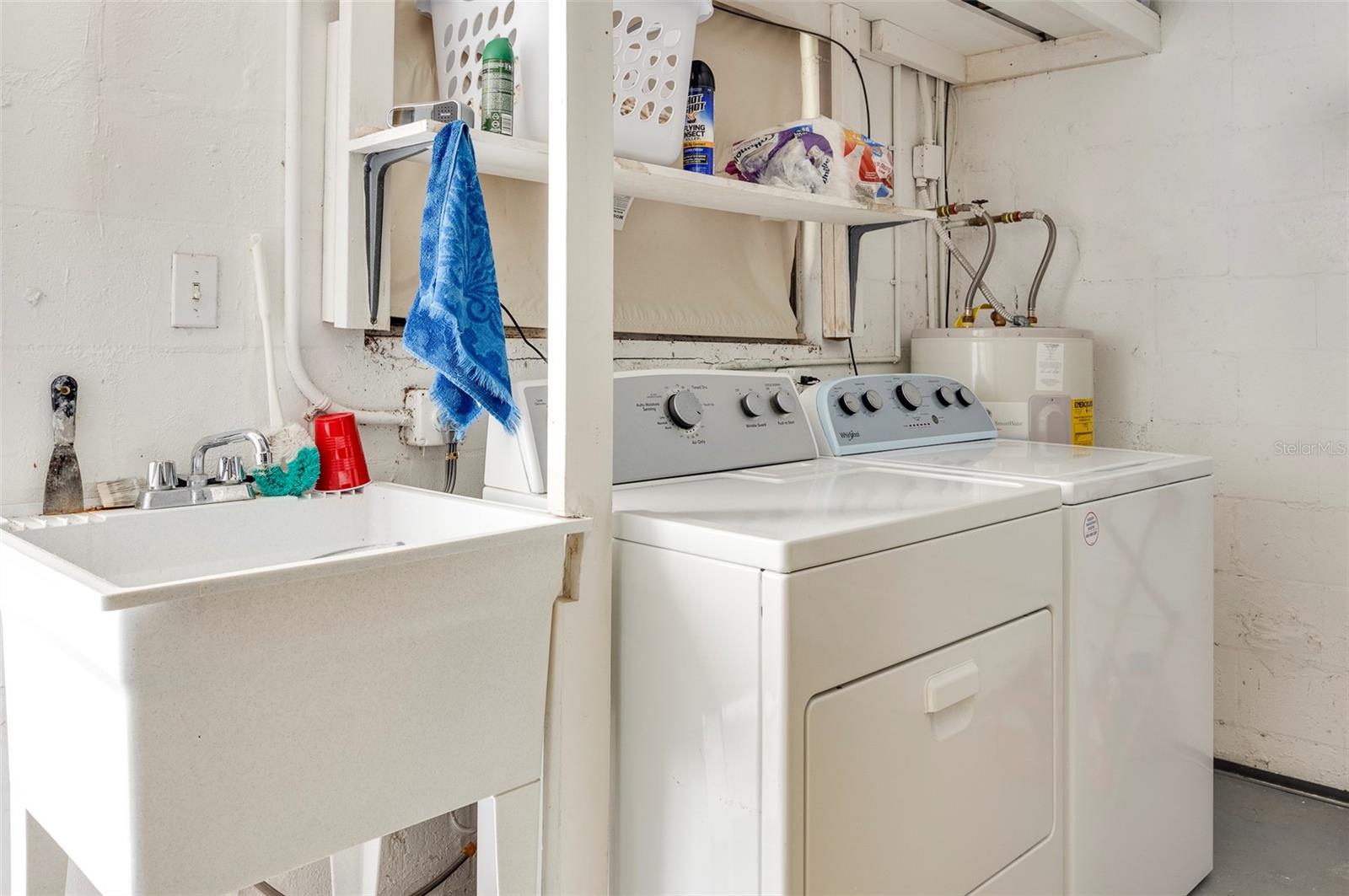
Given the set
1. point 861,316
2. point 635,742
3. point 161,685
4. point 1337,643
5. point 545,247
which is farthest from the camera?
point 861,316

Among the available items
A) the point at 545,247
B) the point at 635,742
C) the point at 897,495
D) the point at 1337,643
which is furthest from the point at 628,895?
the point at 1337,643

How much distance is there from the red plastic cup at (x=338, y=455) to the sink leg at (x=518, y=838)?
1.77 ft

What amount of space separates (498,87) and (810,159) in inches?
31.4

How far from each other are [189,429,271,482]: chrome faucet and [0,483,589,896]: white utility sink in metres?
0.08

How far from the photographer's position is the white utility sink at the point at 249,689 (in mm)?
881

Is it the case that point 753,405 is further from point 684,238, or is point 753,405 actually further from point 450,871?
point 450,871

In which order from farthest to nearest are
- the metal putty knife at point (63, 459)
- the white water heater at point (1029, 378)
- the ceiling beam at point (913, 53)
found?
the ceiling beam at point (913, 53) → the white water heater at point (1029, 378) → the metal putty knife at point (63, 459)

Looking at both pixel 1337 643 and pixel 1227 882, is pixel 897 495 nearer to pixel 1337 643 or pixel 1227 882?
pixel 1227 882

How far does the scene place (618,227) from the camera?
6.64ft

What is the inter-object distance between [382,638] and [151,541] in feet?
1.41

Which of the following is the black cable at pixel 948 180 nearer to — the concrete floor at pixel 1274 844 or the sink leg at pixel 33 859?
the concrete floor at pixel 1274 844

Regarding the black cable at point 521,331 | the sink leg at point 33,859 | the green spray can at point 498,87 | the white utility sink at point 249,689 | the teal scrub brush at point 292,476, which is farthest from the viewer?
the black cable at point 521,331

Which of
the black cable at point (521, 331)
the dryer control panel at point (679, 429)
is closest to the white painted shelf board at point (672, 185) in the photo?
the black cable at point (521, 331)

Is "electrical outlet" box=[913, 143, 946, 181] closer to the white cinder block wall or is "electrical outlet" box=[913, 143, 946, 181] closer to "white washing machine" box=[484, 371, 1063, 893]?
the white cinder block wall
